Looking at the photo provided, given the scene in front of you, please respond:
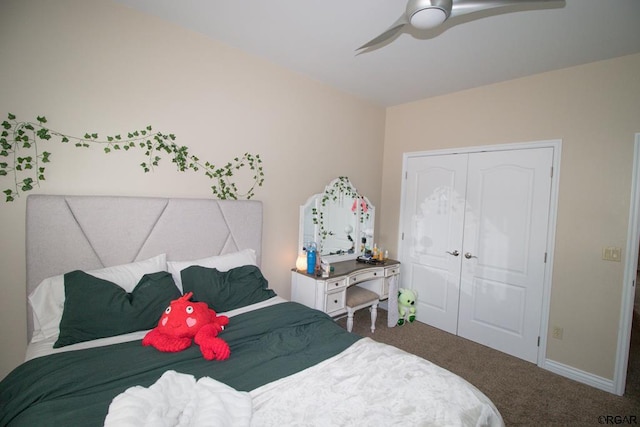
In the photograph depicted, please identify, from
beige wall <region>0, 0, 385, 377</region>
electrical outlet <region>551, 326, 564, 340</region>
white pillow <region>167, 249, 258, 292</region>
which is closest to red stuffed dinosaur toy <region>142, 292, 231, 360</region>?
white pillow <region>167, 249, 258, 292</region>

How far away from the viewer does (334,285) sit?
288 centimetres

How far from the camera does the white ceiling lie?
77.4 inches

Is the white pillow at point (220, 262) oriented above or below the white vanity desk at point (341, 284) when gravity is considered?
above

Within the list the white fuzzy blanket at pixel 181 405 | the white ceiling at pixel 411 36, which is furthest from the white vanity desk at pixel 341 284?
the white ceiling at pixel 411 36

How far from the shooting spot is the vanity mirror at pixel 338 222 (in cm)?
322

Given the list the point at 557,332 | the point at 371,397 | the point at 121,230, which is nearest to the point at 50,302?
the point at 121,230

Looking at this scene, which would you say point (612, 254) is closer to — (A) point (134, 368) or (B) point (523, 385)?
(B) point (523, 385)

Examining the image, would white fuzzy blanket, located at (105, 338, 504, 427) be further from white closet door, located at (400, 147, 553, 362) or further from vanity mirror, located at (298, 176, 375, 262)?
white closet door, located at (400, 147, 553, 362)

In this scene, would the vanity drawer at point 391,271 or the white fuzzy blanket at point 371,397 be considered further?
the vanity drawer at point 391,271

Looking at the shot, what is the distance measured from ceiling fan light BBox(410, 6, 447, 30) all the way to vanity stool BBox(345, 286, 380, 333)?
2.45m

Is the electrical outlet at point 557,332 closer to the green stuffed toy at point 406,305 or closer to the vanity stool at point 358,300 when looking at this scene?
the green stuffed toy at point 406,305

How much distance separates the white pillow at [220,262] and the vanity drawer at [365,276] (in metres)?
1.04

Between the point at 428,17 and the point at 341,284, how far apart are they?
89.7 inches

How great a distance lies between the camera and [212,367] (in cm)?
145
